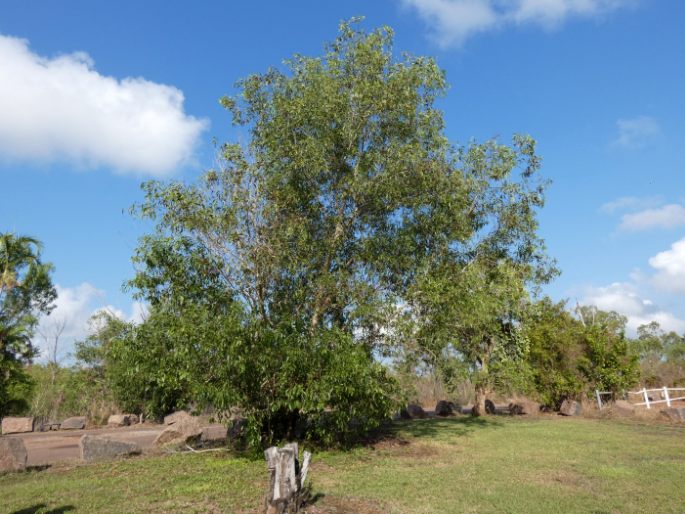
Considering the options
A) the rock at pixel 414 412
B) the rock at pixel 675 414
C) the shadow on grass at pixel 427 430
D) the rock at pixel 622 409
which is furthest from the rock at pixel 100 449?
the rock at pixel 622 409

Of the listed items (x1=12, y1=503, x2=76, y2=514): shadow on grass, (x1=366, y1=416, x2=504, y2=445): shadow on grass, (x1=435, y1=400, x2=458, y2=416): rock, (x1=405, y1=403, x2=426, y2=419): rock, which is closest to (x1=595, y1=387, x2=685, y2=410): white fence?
(x1=366, y1=416, x2=504, y2=445): shadow on grass

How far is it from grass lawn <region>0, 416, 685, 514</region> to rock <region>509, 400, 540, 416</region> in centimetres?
1060

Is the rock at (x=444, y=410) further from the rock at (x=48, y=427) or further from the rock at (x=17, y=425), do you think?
the rock at (x=17, y=425)

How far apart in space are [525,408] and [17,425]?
25762 mm

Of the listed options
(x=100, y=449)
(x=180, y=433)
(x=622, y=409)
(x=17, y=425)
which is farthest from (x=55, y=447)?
(x=622, y=409)

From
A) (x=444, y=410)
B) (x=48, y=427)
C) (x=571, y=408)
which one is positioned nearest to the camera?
(x=571, y=408)

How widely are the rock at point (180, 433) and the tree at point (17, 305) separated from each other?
22.6ft

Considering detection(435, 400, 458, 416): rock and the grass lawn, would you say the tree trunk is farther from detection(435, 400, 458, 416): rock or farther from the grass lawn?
the grass lawn

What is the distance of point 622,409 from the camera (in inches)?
830

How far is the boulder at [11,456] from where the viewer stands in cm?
→ 1161

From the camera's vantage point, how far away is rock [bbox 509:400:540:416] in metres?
25.0

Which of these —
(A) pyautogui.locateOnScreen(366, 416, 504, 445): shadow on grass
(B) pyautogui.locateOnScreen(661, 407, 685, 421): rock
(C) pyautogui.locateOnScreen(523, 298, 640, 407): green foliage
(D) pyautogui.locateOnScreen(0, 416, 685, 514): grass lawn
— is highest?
(C) pyautogui.locateOnScreen(523, 298, 640, 407): green foliage

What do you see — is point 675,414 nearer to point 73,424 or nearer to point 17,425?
point 73,424

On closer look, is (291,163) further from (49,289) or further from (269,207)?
(49,289)
